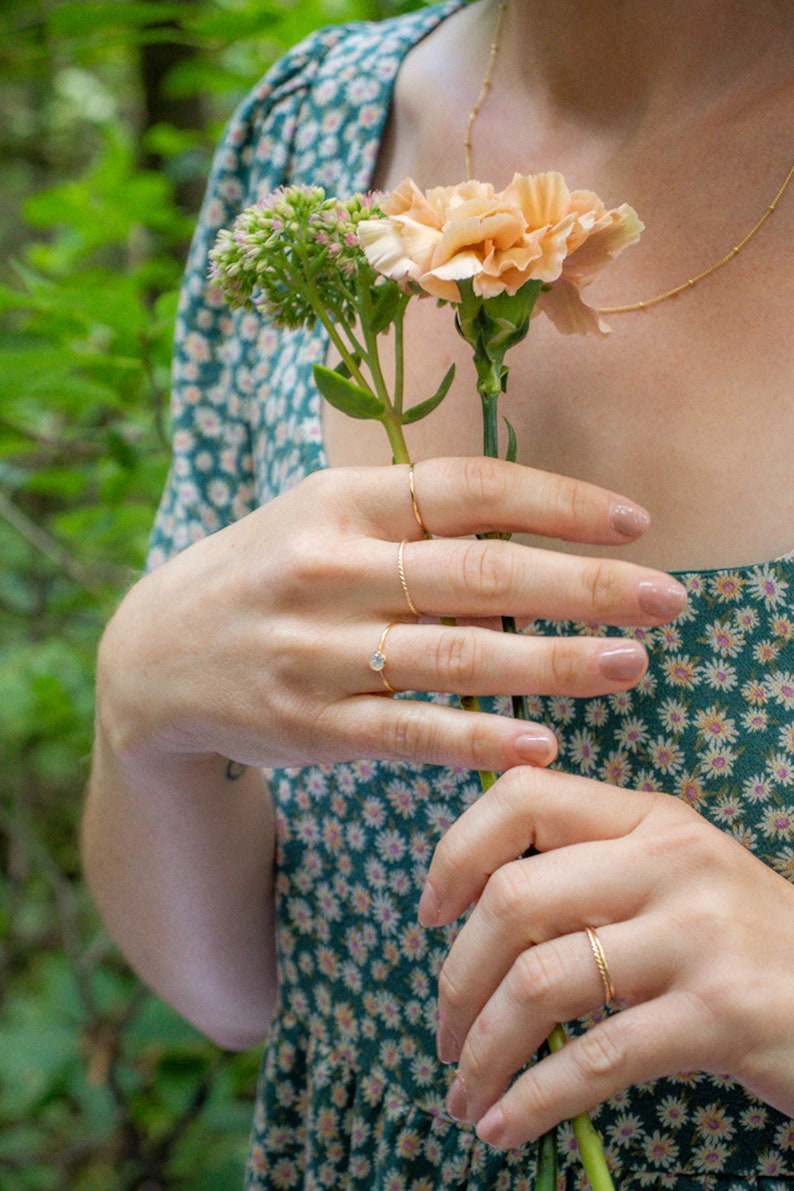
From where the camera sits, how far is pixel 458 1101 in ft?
1.96

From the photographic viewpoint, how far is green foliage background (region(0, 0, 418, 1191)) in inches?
47.0

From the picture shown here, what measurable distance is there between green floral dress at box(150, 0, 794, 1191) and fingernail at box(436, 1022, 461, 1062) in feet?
0.47

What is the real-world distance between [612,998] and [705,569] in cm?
26

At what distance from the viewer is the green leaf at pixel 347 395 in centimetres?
53

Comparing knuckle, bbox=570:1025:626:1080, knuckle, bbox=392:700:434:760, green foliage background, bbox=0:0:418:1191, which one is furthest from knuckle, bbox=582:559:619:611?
green foliage background, bbox=0:0:418:1191

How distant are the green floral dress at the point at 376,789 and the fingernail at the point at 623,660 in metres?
0.15

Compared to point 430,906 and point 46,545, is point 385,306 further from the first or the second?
point 46,545

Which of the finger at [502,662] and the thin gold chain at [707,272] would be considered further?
the thin gold chain at [707,272]

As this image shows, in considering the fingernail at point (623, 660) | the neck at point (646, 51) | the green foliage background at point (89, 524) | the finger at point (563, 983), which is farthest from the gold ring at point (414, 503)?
the green foliage background at point (89, 524)

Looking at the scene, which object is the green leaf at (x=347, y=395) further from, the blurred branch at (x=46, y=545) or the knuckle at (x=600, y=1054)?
the blurred branch at (x=46, y=545)

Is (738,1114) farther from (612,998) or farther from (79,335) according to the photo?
(79,335)

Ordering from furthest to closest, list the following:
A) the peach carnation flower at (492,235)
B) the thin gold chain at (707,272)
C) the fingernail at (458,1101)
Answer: the thin gold chain at (707,272) < the fingernail at (458,1101) < the peach carnation flower at (492,235)

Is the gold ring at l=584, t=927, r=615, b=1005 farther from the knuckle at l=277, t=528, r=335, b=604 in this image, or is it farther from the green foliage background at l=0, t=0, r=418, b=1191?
the green foliage background at l=0, t=0, r=418, b=1191

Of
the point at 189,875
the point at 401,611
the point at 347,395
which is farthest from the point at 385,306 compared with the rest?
the point at 189,875
